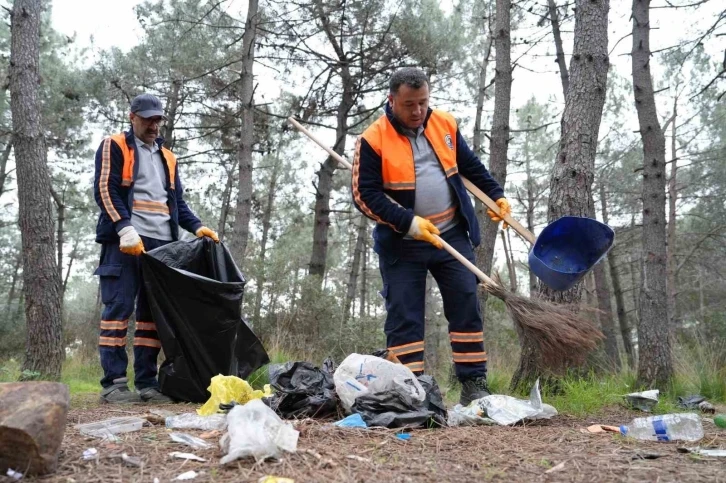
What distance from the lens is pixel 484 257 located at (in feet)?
24.7

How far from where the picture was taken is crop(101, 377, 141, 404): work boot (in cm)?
378

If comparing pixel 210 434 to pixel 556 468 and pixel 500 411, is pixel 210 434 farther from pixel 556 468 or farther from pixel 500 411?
Answer: pixel 500 411

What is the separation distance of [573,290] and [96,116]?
11.3 m

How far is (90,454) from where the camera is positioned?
1977 millimetres

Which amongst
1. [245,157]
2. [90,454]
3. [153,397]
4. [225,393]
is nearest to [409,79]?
[225,393]

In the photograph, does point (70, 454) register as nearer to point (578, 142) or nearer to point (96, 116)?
point (578, 142)

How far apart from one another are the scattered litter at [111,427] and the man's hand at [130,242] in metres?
1.36

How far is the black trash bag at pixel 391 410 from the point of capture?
2584mm

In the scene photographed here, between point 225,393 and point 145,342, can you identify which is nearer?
point 225,393

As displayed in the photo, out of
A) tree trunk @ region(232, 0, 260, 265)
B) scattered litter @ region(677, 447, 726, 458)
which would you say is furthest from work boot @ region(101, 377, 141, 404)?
tree trunk @ region(232, 0, 260, 265)

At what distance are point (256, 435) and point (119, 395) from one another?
7.46 ft

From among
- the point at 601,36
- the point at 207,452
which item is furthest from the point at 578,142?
the point at 207,452

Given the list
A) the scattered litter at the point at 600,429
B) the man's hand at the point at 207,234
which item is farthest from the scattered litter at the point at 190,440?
the man's hand at the point at 207,234

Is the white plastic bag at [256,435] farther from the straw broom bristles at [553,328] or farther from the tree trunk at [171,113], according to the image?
the tree trunk at [171,113]
